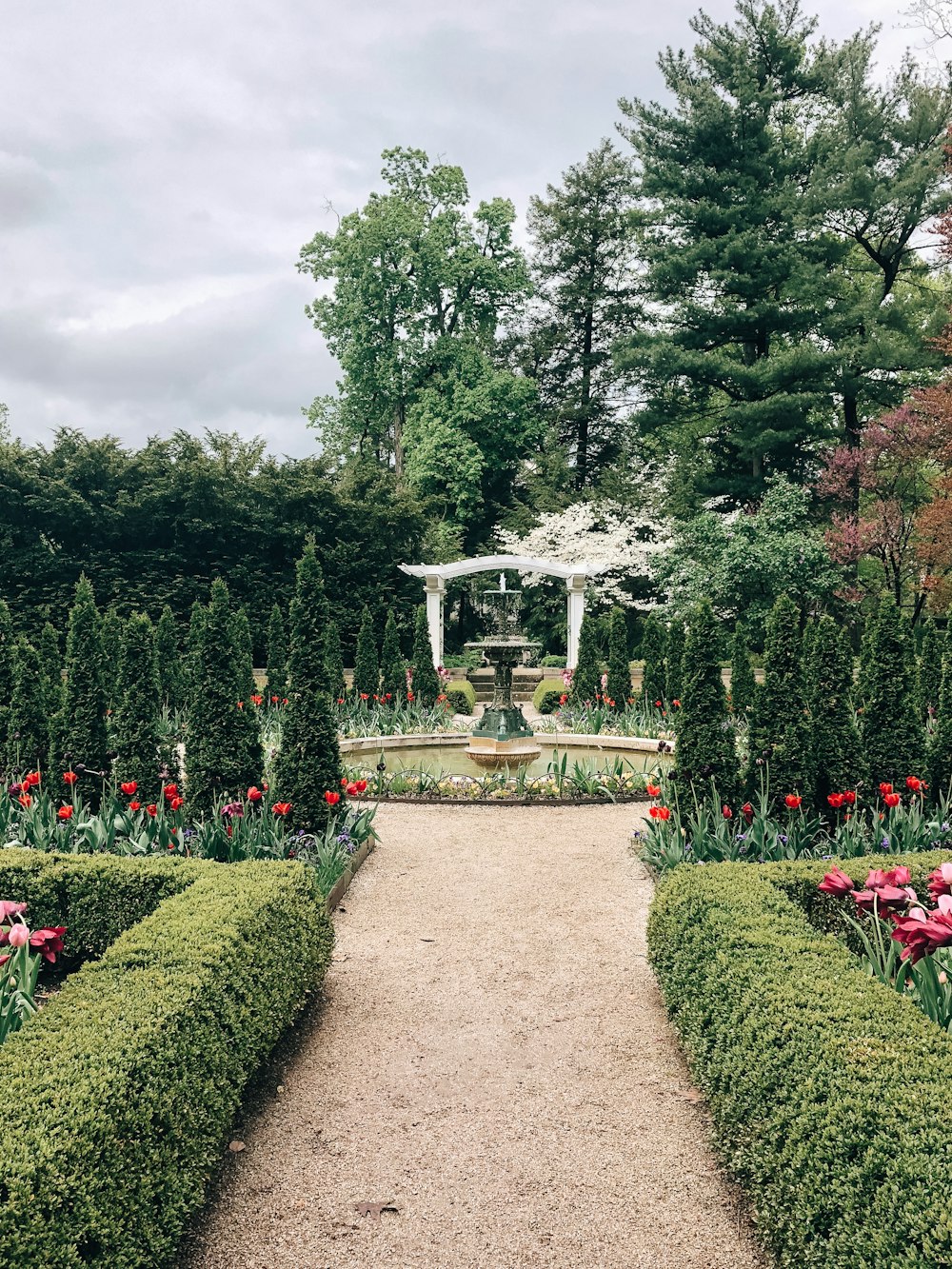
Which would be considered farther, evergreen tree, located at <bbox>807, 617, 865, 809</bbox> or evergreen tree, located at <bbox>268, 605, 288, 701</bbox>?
evergreen tree, located at <bbox>268, 605, 288, 701</bbox>

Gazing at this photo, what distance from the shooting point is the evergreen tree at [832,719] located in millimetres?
5973

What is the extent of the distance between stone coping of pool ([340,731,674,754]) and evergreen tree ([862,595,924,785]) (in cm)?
415

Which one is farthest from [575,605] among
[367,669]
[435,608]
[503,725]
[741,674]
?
[503,725]

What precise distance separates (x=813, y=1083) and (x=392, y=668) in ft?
36.2

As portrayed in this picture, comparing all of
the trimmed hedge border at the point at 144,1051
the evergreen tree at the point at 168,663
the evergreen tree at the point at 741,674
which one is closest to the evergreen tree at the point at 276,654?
the evergreen tree at the point at 168,663

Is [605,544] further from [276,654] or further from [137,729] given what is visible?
[137,729]

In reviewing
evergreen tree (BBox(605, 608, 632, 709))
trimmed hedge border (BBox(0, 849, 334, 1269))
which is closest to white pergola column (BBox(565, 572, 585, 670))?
evergreen tree (BBox(605, 608, 632, 709))

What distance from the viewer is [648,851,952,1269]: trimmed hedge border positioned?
1.99 m

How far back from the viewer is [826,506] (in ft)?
70.7

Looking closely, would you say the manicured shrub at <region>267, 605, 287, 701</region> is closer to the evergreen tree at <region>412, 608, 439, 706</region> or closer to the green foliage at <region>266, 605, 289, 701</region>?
the green foliage at <region>266, 605, 289, 701</region>

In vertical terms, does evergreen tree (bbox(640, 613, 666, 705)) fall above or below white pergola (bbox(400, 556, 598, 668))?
below

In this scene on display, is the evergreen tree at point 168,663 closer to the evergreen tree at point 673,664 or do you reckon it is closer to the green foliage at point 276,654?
the green foliage at point 276,654

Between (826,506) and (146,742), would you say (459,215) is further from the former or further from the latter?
(146,742)

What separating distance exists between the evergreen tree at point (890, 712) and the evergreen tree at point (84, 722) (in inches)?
216
